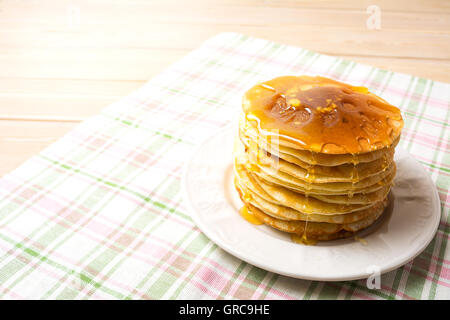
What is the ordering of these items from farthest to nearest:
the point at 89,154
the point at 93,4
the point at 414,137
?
the point at 93,4
the point at 414,137
the point at 89,154

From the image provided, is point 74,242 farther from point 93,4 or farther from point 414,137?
point 93,4

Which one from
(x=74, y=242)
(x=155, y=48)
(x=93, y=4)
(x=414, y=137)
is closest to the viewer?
(x=74, y=242)

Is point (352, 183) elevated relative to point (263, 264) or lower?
elevated


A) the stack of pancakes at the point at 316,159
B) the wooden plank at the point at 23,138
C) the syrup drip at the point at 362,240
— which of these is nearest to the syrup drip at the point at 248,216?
the stack of pancakes at the point at 316,159

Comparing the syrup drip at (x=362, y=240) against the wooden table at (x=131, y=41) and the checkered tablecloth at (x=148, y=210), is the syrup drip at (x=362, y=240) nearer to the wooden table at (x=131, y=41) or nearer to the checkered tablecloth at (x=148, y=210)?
the checkered tablecloth at (x=148, y=210)

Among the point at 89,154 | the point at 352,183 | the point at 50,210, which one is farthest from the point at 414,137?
the point at 50,210

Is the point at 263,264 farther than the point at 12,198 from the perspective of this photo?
No

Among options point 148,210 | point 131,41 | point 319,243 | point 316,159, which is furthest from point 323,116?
point 131,41

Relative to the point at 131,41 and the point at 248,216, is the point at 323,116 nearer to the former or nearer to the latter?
the point at 248,216
